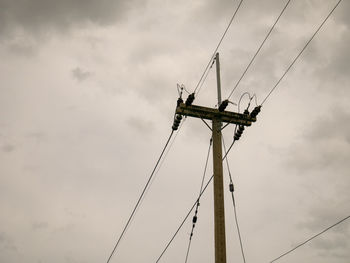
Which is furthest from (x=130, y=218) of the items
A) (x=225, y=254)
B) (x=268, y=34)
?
(x=268, y=34)

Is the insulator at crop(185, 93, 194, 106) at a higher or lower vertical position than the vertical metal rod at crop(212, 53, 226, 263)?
higher

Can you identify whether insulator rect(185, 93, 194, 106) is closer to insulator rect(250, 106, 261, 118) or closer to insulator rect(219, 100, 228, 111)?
insulator rect(219, 100, 228, 111)

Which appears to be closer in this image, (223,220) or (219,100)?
(223,220)

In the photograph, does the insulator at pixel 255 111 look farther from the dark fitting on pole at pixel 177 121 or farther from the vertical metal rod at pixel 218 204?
the dark fitting on pole at pixel 177 121

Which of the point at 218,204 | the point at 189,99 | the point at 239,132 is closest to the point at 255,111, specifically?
the point at 239,132

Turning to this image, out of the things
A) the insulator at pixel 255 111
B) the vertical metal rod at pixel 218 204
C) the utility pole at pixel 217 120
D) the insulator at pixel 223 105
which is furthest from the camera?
the insulator at pixel 255 111

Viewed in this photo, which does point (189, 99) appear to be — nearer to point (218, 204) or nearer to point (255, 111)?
point (255, 111)

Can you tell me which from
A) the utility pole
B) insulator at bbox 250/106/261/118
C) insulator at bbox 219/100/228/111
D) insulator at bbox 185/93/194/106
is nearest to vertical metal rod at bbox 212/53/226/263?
the utility pole

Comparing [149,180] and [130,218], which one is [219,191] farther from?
[130,218]

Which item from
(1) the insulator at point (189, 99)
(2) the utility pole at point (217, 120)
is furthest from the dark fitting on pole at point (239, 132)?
(1) the insulator at point (189, 99)

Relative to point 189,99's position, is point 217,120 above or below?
below

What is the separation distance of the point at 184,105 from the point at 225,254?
4.82 metres

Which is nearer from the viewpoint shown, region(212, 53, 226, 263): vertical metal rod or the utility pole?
region(212, 53, 226, 263): vertical metal rod

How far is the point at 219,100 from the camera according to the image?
1128cm
